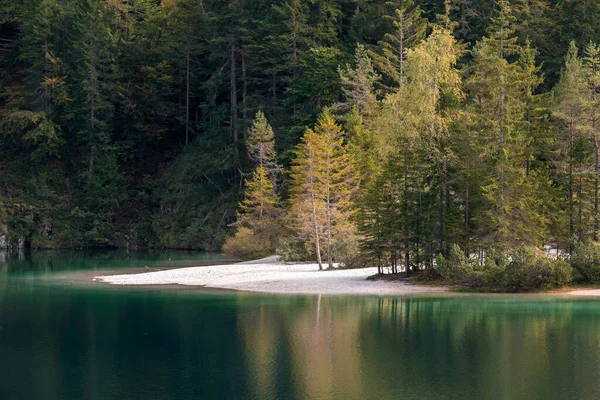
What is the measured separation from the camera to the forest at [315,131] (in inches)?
1686

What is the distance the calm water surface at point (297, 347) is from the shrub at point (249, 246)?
24909mm

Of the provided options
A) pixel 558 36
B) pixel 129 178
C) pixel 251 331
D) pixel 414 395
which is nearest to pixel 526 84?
pixel 558 36

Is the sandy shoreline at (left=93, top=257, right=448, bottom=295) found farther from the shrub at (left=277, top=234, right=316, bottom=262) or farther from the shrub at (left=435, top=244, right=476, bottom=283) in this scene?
the shrub at (left=277, top=234, right=316, bottom=262)

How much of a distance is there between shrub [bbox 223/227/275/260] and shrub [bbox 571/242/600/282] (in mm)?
29636

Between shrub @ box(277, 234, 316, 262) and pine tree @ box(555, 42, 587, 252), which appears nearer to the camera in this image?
pine tree @ box(555, 42, 587, 252)

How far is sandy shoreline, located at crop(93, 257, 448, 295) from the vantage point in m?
41.1

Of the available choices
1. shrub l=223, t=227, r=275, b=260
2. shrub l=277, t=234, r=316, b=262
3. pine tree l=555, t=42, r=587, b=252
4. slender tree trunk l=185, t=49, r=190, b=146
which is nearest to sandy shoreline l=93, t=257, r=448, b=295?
shrub l=277, t=234, r=316, b=262

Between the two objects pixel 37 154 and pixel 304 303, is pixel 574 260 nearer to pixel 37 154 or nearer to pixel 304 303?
pixel 304 303

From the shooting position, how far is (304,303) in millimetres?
36625

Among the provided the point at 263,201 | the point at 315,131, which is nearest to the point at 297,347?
the point at 263,201

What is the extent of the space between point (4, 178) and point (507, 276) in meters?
60.5

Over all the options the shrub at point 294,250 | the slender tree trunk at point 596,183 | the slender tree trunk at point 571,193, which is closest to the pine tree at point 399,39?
the shrub at point 294,250

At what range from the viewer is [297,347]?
26047 mm

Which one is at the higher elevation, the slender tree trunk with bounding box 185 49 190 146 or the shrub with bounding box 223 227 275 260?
the slender tree trunk with bounding box 185 49 190 146
